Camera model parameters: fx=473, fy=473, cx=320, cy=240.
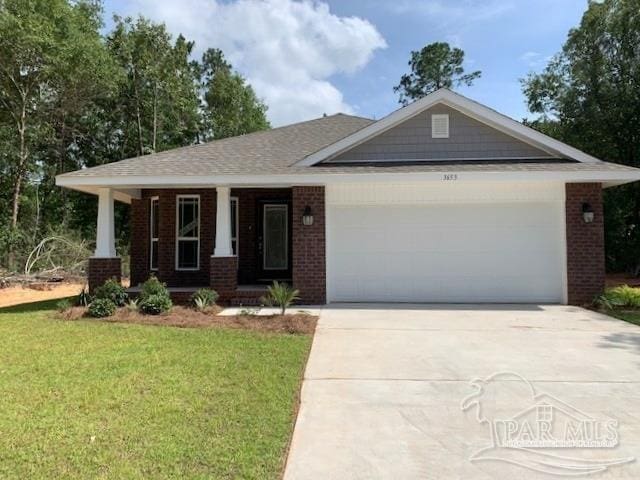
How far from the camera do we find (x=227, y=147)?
12727 mm

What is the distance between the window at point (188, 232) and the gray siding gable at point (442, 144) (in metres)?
3.85

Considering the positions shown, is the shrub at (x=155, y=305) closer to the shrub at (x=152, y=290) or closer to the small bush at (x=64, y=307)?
the shrub at (x=152, y=290)

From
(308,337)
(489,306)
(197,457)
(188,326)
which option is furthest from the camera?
(489,306)

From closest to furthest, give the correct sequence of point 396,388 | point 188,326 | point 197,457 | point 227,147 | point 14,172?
point 197,457
point 396,388
point 188,326
point 227,147
point 14,172

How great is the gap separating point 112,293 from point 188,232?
2.91 metres

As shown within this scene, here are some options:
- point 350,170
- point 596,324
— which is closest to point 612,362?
point 596,324

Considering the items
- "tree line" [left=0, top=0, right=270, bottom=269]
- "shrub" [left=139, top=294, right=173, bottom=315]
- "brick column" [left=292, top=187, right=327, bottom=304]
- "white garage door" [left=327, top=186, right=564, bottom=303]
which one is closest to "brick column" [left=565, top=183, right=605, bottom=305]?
"white garage door" [left=327, top=186, right=564, bottom=303]

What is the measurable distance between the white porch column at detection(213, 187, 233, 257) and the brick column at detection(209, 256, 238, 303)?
146mm

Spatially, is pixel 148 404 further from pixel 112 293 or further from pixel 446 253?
pixel 446 253

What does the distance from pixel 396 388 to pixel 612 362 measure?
2.97 meters

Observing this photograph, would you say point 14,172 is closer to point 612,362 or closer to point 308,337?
point 308,337

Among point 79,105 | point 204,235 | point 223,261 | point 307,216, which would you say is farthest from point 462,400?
point 79,105

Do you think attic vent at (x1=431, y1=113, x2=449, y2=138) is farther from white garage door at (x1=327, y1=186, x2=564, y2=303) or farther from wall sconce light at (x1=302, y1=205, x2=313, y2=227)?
wall sconce light at (x1=302, y1=205, x2=313, y2=227)
